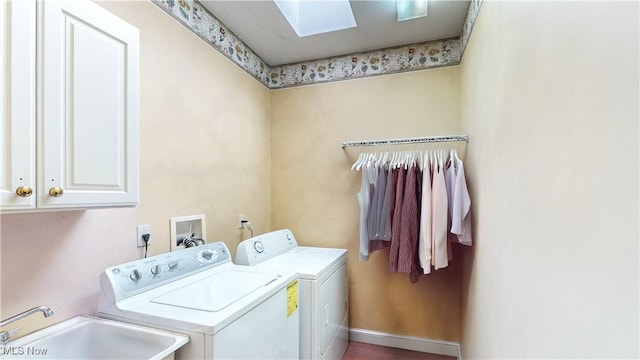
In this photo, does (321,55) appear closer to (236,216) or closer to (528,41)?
(236,216)

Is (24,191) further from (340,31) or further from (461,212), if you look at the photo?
(340,31)

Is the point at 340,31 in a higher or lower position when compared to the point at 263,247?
higher

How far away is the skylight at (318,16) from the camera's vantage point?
216cm

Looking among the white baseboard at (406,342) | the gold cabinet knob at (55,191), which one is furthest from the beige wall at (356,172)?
the gold cabinet knob at (55,191)

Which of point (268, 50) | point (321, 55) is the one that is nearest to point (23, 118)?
point (268, 50)

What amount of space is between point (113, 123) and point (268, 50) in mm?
1746

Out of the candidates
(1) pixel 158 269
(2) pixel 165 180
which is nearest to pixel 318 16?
(2) pixel 165 180

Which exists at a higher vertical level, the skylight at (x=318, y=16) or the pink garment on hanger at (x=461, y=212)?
the skylight at (x=318, y=16)

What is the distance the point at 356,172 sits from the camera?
263 cm

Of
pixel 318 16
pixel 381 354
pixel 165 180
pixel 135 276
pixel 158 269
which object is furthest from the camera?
pixel 381 354

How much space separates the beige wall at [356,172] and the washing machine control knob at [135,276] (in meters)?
1.59

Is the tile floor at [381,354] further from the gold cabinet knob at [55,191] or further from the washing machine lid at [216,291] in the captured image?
the gold cabinet knob at [55,191]

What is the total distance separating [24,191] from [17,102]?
0.84 ft

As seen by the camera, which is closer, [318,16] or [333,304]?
[333,304]
